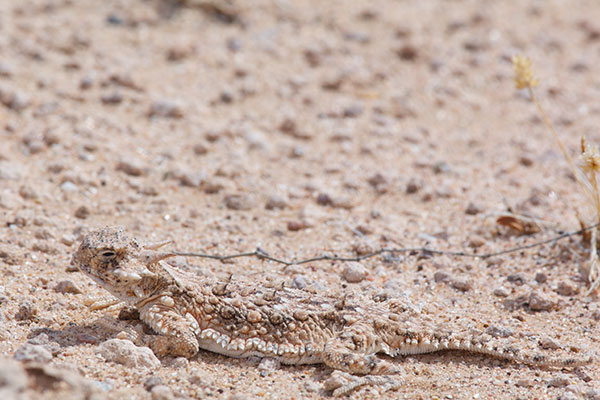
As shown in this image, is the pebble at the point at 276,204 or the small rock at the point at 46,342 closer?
the small rock at the point at 46,342

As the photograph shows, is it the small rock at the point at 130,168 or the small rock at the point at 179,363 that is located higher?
the small rock at the point at 130,168

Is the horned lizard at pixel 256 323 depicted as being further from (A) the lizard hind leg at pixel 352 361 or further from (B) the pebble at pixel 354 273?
(B) the pebble at pixel 354 273

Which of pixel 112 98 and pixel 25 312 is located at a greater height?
pixel 112 98

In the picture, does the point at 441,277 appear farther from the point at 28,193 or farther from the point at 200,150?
the point at 28,193

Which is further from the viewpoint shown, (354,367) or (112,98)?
(112,98)

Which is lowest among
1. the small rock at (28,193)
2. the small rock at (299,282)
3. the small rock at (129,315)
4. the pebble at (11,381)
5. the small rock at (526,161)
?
the small rock at (129,315)

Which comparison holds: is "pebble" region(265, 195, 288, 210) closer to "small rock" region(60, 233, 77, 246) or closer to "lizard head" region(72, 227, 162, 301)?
"small rock" region(60, 233, 77, 246)

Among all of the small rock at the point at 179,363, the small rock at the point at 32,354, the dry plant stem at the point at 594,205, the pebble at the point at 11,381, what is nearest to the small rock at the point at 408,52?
the dry plant stem at the point at 594,205

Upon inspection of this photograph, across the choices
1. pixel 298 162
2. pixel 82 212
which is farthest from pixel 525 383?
pixel 82 212
